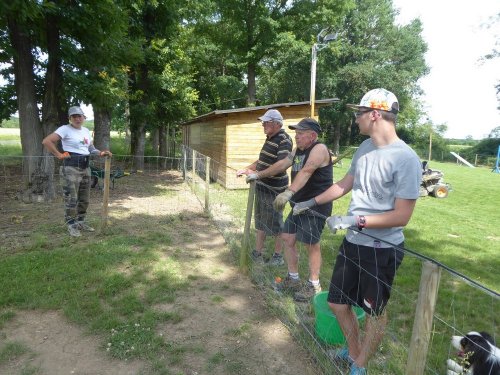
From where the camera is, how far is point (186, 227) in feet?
21.4

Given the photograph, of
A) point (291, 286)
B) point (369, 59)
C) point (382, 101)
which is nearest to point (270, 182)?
point (291, 286)

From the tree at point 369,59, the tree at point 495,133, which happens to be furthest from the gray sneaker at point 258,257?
the tree at point 495,133

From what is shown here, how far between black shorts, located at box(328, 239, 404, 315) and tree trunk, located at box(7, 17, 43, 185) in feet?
24.9

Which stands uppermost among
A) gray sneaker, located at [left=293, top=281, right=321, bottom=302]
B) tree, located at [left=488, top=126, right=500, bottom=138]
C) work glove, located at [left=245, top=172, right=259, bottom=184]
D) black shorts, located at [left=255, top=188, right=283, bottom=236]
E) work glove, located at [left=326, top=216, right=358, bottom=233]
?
tree, located at [left=488, top=126, right=500, bottom=138]

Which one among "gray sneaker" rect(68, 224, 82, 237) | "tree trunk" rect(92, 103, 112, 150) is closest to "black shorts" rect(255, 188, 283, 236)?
"gray sneaker" rect(68, 224, 82, 237)

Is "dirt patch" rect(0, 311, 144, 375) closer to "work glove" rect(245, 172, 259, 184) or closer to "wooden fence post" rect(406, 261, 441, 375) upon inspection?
"wooden fence post" rect(406, 261, 441, 375)

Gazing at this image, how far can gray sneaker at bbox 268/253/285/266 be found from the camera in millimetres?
4672

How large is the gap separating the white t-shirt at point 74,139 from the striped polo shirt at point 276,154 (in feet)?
9.02

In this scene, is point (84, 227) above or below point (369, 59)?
below

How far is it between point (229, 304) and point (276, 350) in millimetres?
881

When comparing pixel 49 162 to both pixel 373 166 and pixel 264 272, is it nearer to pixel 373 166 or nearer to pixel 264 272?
pixel 264 272

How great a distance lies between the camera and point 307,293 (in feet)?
12.4

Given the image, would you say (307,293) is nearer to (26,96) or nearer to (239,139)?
(26,96)

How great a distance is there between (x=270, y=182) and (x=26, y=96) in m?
6.48
